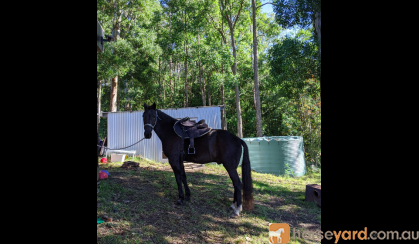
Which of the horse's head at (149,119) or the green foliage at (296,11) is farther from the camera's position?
the green foliage at (296,11)

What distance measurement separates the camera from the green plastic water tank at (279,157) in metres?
9.48

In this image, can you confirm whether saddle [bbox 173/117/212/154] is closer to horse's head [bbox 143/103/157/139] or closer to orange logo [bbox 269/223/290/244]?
horse's head [bbox 143/103/157/139]

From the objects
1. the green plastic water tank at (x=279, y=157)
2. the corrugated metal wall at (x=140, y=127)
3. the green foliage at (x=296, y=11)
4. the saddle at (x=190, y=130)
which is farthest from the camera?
the corrugated metal wall at (x=140, y=127)

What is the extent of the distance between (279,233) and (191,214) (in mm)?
1547

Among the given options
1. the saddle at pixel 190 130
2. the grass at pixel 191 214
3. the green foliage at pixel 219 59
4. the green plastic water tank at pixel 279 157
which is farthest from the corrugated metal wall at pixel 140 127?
the saddle at pixel 190 130

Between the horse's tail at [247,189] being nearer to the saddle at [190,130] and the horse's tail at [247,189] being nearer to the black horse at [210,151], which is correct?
the black horse at [210,151]

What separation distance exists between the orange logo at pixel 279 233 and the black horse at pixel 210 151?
706 mm

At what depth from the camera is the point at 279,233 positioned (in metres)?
3.66

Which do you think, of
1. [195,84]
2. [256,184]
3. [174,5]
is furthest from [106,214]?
[195,84]

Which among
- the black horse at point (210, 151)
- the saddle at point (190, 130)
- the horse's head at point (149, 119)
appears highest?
the horse's head at point (149, 119)

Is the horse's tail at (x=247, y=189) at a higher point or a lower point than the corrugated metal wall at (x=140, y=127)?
lower

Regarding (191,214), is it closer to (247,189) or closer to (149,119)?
(247,189)

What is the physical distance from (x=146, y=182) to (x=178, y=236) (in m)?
3.34
